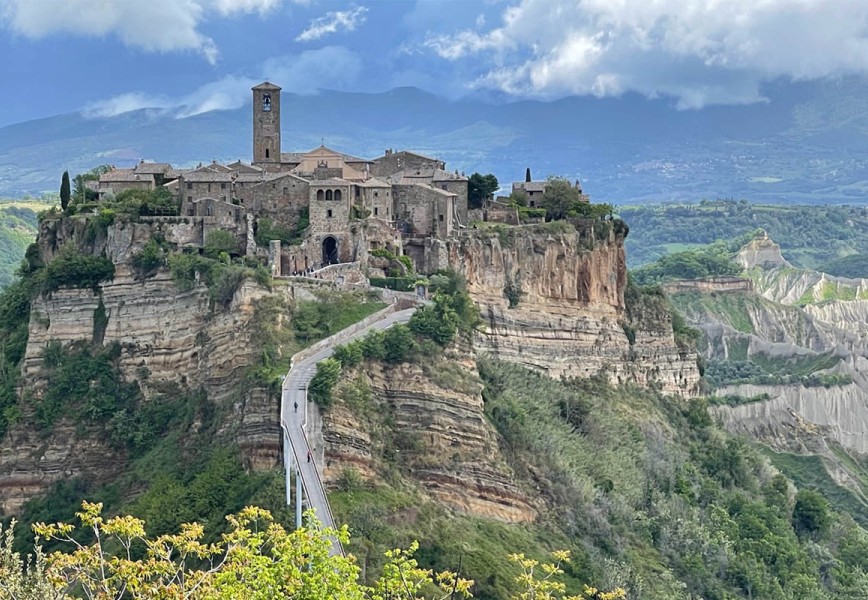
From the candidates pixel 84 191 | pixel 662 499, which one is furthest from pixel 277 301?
pixel 662 499

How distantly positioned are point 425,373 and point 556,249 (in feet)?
60.9

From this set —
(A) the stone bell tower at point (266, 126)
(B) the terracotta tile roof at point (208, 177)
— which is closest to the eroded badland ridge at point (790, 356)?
(A) the stone bell tower at point (266, 126)

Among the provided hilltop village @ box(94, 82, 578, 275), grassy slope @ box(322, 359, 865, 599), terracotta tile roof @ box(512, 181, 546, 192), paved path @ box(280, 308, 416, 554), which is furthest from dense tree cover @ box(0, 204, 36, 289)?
paved path @ box(280, 308, 416, 554)

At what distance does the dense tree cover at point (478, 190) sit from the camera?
7544 centimetres

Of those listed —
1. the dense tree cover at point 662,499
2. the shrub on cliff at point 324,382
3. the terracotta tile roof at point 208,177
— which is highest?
the terracotta tile roof at point 208,177

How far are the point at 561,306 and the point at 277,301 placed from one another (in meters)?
18.6

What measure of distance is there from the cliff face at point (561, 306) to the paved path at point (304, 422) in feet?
37.3

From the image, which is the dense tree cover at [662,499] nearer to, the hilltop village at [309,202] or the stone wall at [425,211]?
the stone wall at [425,211]

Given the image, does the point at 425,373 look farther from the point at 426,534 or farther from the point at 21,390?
the point at 21,390

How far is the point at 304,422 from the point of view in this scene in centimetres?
5225

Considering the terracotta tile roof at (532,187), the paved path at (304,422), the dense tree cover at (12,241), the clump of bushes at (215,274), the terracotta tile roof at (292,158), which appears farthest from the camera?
the dense tree cover at (12,241)

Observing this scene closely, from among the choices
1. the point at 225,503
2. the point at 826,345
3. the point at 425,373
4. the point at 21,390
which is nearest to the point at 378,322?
the point at 425,373

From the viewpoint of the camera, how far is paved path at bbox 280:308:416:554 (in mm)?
48312

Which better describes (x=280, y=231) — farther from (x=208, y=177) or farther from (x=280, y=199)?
(x=208, y=177)
